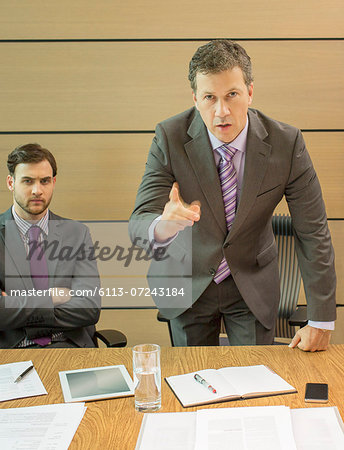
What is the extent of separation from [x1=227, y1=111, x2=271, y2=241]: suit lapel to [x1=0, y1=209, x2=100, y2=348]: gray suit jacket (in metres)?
0.80

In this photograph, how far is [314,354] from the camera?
63.4 inches

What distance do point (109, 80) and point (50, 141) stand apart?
20.0 inches

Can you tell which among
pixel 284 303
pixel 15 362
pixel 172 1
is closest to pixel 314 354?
pixel 284 303

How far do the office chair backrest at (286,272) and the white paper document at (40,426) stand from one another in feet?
4.47

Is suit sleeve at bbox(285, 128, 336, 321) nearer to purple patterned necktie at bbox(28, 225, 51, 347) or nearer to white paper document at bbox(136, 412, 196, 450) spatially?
white paper document at bbox(136, 412, 196, 450)

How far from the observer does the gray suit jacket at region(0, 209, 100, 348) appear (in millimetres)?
2119

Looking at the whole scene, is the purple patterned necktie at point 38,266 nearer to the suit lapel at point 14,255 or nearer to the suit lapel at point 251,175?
the suit lapel at point 14,255

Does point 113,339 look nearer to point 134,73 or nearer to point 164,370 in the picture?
point 164,370

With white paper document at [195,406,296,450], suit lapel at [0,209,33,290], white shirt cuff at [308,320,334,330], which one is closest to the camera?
white paper document at [195,406,296,450]

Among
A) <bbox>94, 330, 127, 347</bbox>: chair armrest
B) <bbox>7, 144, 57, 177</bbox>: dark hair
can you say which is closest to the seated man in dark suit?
<bbox>7, 144, 57, 177</bbox>: dark hair

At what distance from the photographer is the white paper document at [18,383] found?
1.35 metres

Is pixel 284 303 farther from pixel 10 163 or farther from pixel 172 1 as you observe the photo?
pixel 172 1

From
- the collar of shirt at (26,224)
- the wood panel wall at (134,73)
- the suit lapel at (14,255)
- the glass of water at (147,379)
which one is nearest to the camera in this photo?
the glass of water at (147,379)

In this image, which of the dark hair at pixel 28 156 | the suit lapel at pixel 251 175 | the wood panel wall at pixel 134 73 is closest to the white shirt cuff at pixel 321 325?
the suit lapel at pixel 251 175
